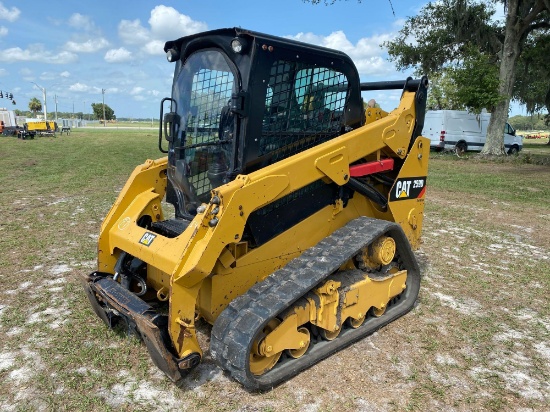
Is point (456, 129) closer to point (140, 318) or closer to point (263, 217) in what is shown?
point (263, 217)

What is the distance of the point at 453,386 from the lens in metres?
3.51

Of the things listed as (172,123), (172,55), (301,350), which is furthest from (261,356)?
(172,55)

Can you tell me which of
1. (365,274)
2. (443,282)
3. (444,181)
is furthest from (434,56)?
(365,274)

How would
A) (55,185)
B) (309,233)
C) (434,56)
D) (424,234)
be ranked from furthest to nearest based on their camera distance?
(434,56) < (55,185) < (424,234) < (309,233)

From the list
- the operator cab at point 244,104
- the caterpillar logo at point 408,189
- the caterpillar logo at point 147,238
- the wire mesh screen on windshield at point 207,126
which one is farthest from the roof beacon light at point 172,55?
the caterpillar logo at point 408,189

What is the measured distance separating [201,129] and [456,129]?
79.4 feet

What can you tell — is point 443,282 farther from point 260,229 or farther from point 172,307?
point 172,307

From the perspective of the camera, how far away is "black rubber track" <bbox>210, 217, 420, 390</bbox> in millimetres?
3164

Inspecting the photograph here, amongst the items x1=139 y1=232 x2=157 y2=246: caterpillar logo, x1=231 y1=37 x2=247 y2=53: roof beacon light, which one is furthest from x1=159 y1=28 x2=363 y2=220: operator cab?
x1=139 y1=232 x2=157 y2=246: caterpillar logo

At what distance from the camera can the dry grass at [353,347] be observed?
10.8ft

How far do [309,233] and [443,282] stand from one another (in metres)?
2.53

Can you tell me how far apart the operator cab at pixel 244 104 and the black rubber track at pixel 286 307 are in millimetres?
882

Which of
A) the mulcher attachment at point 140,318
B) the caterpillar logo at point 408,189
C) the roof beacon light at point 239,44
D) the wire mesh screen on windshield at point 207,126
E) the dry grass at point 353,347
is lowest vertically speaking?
the dry grass at point 353,347

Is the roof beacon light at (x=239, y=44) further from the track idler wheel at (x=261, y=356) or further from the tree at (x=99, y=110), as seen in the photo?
the tree at (x=99, y=110)
